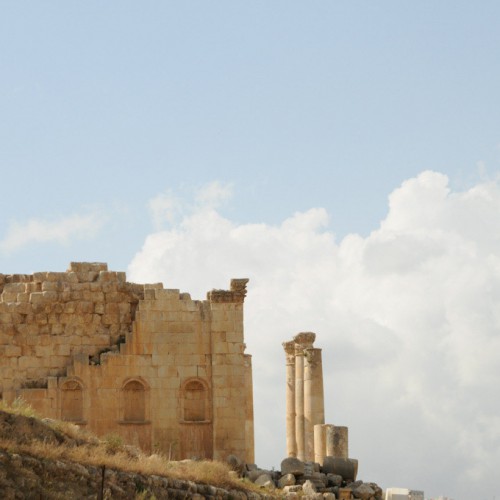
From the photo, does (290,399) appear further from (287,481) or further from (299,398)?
(287,481)

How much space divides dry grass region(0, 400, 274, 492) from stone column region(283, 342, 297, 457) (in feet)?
33.9

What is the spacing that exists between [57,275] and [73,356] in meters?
2.05

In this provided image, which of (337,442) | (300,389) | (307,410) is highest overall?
(300,389)

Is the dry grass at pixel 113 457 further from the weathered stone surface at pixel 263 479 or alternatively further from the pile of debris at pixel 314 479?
the pile of debris at pixel 314 479

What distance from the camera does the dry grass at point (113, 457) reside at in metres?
22.3

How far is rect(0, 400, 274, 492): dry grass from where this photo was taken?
877 inches

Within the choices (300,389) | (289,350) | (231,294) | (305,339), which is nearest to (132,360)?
(231,294)

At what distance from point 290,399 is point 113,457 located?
51.0 feet

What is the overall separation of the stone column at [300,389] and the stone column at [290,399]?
852mm

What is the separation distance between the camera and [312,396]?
Answer: 35.5 m

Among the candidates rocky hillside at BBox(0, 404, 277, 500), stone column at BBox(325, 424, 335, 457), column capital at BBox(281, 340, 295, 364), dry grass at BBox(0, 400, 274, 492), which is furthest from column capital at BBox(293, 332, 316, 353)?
rocky hillside at BBox(0, 404, 277, 500)

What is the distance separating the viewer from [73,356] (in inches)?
1207

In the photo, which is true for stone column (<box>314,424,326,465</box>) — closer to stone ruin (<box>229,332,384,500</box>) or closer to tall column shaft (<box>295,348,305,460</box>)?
stone ruin (<box>229,332,384,500</box>)

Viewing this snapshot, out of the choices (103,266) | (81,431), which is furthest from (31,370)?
(81,431)
